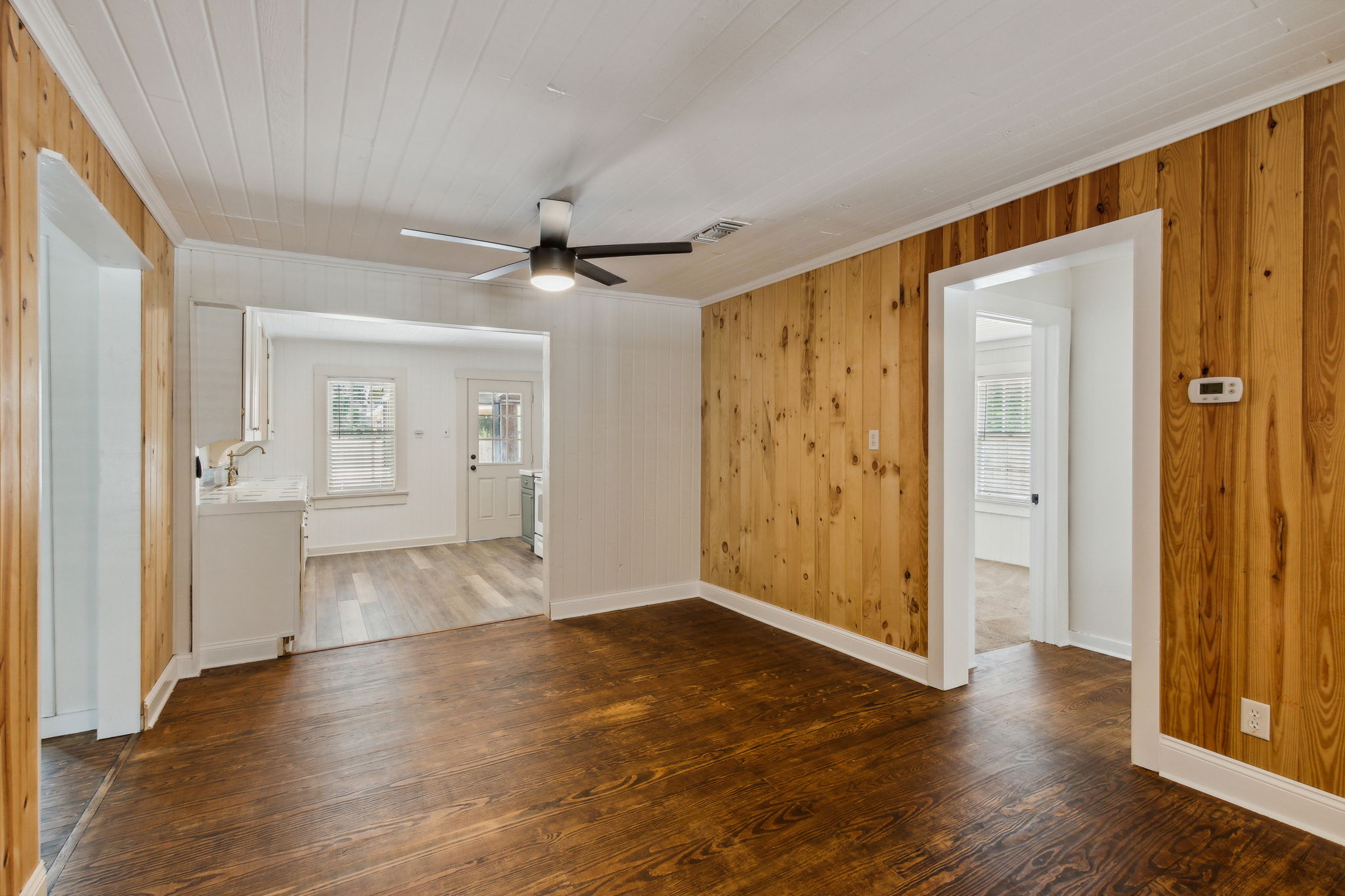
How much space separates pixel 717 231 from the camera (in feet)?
11.6

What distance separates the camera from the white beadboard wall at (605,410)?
439cm

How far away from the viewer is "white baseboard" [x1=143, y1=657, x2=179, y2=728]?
296 centimetres

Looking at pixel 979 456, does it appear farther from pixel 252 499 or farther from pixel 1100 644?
pixel 252 499

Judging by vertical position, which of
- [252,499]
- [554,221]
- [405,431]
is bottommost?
[252,499]

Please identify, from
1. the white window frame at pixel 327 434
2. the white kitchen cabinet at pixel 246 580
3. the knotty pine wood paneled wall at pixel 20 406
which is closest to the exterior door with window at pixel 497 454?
the white window frame at pixel 327 434

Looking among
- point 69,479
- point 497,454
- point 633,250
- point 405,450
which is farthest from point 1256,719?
point 405,450

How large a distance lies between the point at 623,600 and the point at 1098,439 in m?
3.44

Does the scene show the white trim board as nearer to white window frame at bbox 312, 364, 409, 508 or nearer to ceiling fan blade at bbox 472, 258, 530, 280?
ceiling fan blade at bbox 472, 258, 530, 280

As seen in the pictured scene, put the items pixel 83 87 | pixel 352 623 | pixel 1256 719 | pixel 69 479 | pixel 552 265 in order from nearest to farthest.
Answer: pixel 83 87, pixel 1256 719, pixel 69 479, pixel 552 265, pixel 352 623

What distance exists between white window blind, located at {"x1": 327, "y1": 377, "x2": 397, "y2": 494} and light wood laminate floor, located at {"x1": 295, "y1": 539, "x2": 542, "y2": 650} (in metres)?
0.83

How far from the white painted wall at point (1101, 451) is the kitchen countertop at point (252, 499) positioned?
4832 mm

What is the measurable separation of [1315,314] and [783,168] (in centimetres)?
190

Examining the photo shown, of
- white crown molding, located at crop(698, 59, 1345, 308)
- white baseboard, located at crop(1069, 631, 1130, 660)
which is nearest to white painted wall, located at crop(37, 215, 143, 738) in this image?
white crown molding, located at crop(698, 59, 1345, 308)

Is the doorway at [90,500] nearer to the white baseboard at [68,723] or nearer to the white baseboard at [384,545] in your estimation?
the white baseboard at [68,723]
